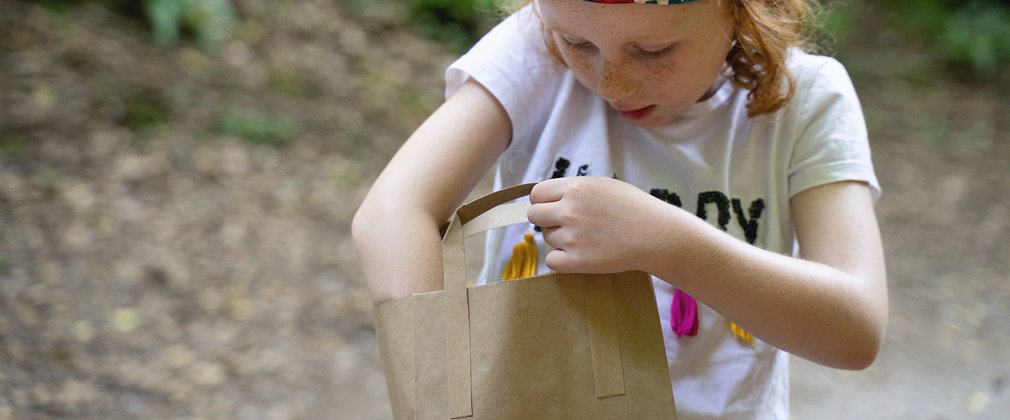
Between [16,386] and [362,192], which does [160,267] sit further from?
[362,192]

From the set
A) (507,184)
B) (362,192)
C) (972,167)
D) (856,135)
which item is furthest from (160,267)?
(972,167)

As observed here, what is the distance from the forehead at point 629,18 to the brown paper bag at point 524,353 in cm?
25

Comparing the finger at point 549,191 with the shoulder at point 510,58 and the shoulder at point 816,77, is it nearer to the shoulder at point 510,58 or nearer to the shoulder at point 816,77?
the shoulder at point 510,58

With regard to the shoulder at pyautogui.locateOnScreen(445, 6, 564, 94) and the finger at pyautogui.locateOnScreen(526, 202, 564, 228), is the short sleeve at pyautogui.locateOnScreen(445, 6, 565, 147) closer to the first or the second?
the shoulder at pyautogui.locateOnScreen(445, 6, 564, 94)

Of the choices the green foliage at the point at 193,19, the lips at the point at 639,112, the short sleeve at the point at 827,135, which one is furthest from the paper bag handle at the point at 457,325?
the green foliage at the point at 193,19

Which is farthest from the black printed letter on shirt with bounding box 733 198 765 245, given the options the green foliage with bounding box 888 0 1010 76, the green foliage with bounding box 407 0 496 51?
the green foliage with bounding box 888 0 1010 76

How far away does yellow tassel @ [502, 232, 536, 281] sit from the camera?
1.03m

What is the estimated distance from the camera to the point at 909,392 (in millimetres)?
2389

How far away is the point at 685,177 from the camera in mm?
1068

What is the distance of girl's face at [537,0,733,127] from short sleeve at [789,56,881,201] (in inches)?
5.6

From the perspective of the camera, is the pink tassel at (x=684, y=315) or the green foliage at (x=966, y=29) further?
the green foliage at (x=966, y=29)

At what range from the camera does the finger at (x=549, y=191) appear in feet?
2.79

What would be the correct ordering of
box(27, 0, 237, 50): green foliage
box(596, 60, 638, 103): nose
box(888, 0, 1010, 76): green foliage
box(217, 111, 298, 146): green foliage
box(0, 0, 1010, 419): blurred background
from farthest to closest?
1. box(888, 0, 1010, 76): green foliage
2. box(27, 0, 237, 50): green foliage
3. box(217, 111, 298, 146): green foliage
4. box(0, 0, 1010, 419): blurred background
5. box(596, 60, 638, 103): nose

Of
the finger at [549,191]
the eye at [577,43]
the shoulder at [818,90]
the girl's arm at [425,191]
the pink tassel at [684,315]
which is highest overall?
the eye at [577,43]
